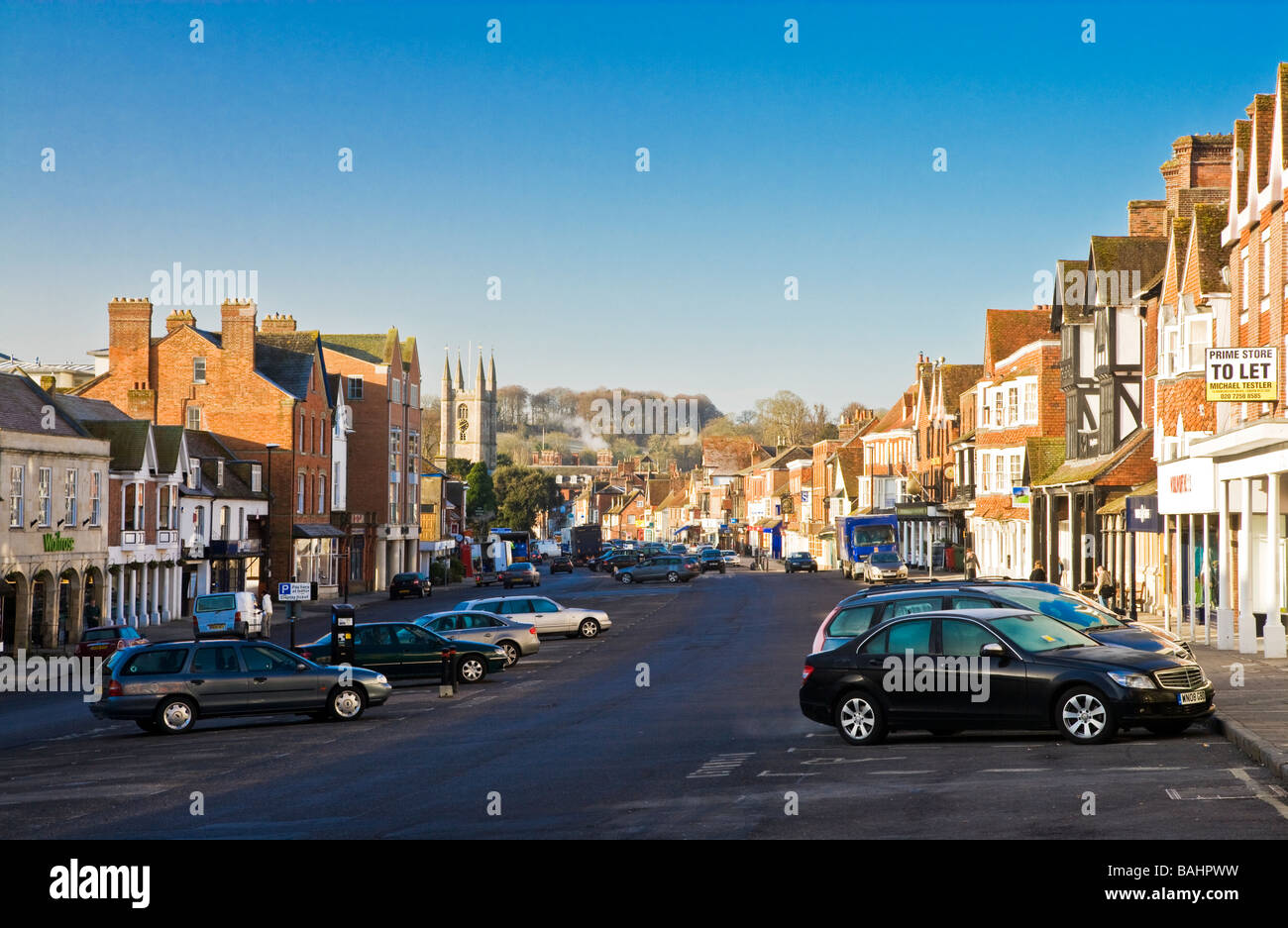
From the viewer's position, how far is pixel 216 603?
44094 mm

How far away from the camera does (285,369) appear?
7300 centimetres

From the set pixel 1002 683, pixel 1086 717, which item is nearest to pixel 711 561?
pixel 1002 683

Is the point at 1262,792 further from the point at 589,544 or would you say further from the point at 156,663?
the point at 589,544

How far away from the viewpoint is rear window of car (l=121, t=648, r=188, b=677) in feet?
76.5

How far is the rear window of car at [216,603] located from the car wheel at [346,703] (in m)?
21.3

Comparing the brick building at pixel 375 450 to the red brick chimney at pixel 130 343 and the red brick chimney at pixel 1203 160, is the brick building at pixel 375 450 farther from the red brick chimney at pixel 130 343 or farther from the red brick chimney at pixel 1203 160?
the red brick chimney at pixel 1203 160

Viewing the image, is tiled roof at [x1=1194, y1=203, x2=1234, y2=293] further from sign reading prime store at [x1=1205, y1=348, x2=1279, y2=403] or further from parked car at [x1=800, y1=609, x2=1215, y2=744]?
parked car at [x1=800, y1=609, x2=1215, y2=744]

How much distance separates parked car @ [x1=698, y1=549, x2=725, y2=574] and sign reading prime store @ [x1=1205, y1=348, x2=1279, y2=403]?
72154 millimetres

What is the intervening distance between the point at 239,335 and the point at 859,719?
58.1m

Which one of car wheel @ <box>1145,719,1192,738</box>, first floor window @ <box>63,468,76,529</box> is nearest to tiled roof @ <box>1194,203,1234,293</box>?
car wheel @ <box>1145,719,1192,738</box>

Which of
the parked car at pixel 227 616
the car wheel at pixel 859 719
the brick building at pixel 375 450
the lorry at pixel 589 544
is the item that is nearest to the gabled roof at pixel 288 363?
the brick building at pixel 375 450

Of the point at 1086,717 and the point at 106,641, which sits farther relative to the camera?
the point at 106,641
